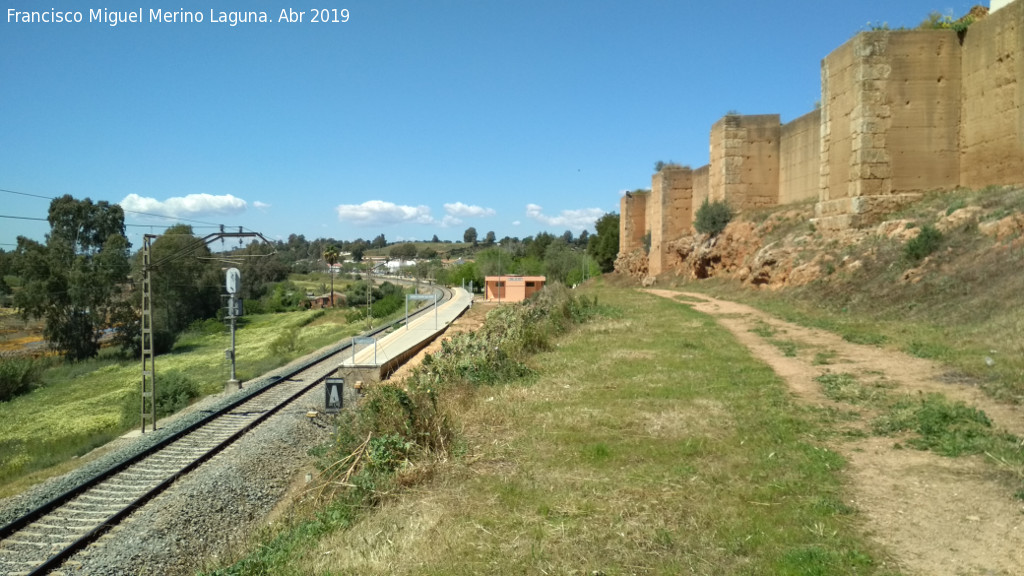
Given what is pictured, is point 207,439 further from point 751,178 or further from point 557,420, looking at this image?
point 751,178

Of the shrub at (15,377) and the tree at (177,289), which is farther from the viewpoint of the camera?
the tree at (177,289)

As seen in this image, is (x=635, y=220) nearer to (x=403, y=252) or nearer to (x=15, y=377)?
(x=15, y=377)

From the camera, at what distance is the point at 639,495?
496cm

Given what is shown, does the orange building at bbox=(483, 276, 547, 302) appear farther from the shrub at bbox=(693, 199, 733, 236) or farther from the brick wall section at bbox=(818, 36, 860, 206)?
the brick wall section at bbox=(818, 36, 860, 206)

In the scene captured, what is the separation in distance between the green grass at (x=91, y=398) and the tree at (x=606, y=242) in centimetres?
2274

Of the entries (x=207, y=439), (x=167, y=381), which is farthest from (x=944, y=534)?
(x=167, y=381)

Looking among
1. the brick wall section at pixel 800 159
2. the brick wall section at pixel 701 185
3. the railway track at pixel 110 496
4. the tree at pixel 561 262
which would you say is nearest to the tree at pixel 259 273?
the tree at pixel 561 262

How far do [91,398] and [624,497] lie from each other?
29.2 meters

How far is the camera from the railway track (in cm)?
833

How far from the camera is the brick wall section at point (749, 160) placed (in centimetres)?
2552

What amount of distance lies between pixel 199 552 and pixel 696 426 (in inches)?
226

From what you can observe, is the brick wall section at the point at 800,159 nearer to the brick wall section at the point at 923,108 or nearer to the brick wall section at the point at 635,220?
the brick wall section at the point at 923,108

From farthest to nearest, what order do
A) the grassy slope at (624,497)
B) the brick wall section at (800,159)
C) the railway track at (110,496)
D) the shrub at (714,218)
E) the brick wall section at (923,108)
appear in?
1. the shrub at (714,218)
2. the brick wall section at (800,159)
3. the brick wall section at (923,108)
4. the railway track at (110,496)
5. the grassy slope at (624,497)

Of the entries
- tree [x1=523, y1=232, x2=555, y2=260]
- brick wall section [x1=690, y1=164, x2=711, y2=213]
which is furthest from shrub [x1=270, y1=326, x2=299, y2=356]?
tree [x1=523, y1=232, x2=555, y2=260]
